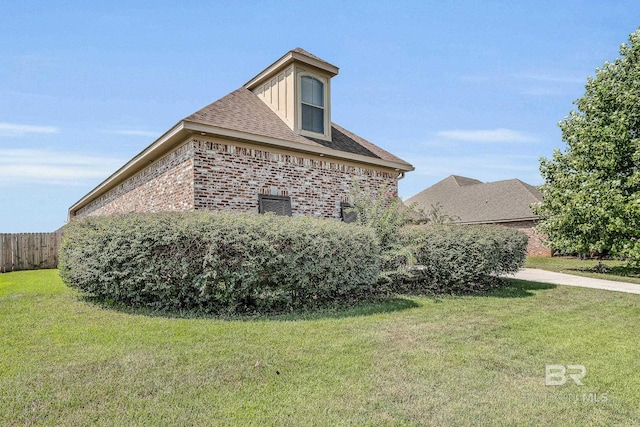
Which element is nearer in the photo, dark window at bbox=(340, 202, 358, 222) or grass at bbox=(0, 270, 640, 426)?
grass at bbox=(0, 270, 640, 426)

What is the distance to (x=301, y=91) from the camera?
11516mm

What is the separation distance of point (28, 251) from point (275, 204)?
11.4 m

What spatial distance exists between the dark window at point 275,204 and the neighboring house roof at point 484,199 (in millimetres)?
12824

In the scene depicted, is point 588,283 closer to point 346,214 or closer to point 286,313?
point 346,214

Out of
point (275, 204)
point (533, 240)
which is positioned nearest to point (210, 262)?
point (275, 204)

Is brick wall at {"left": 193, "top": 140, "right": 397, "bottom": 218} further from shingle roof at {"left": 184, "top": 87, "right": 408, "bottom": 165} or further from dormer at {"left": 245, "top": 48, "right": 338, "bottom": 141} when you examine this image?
dormer at {"left": 245, "top": 48, "right": 338, "bottom": 141}

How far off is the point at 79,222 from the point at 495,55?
9.95 meters

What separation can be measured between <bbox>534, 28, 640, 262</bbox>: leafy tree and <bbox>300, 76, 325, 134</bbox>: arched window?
9564mm

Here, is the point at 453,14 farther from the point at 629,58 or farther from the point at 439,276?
the point at 629,58

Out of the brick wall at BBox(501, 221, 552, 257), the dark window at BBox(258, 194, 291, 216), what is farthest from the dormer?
the brick wall at BBox(501, 221, 552, 257)

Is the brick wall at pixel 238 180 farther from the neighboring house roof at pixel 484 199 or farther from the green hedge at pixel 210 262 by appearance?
the neighboring house roof at pixel 484 199

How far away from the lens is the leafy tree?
1285 centimetres

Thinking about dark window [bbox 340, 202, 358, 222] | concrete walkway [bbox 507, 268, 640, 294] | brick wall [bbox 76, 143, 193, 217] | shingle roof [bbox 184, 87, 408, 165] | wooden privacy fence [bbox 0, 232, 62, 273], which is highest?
shingle roof [bbox 184, 87, 408, 165]

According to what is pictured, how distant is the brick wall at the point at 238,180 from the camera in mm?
9055
